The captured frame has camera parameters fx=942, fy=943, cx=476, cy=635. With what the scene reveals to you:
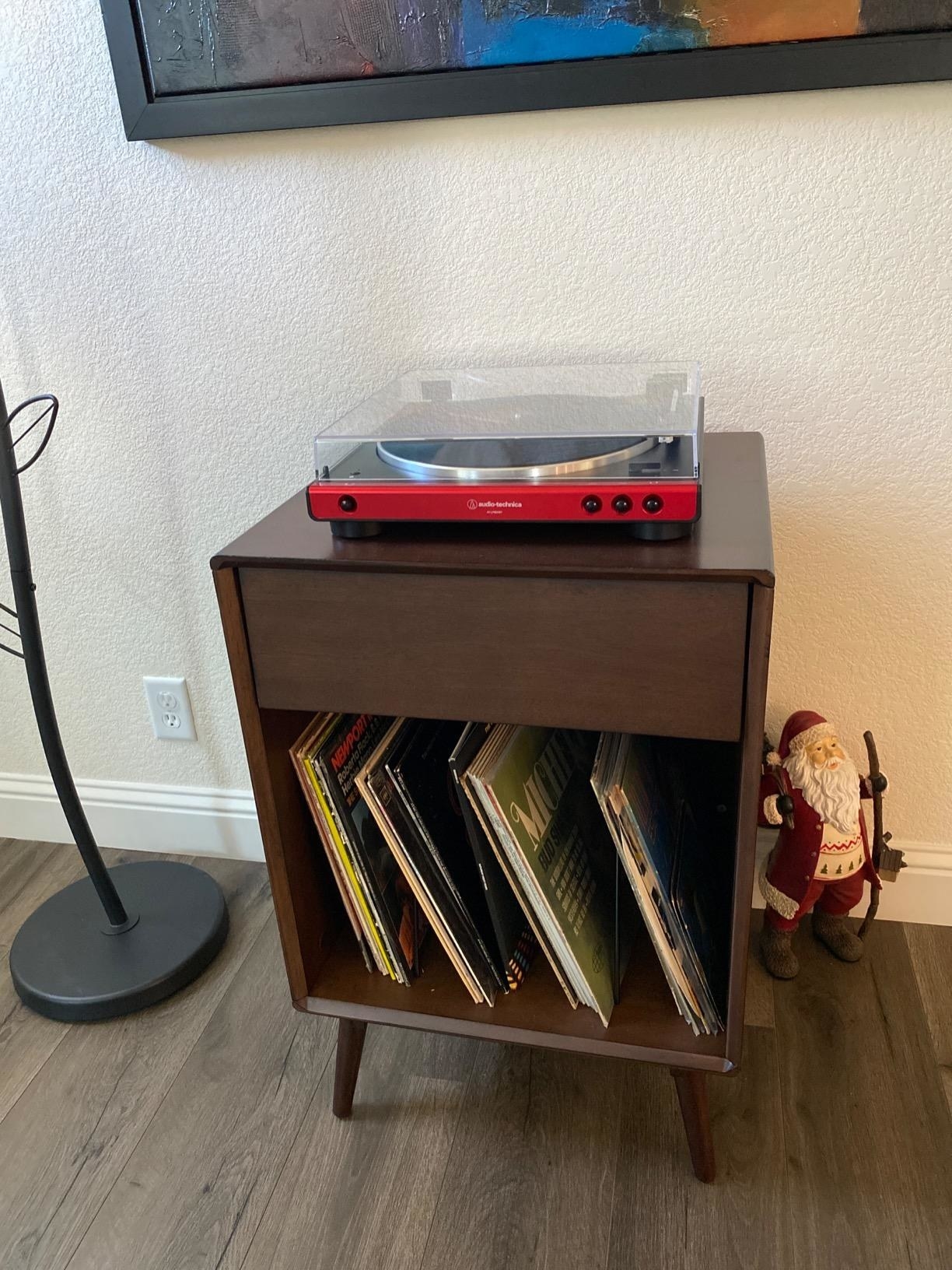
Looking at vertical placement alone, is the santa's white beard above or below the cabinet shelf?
above

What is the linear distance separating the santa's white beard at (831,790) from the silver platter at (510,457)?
51 cm

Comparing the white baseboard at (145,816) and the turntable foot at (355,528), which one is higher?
the turntable foot at (355,528)

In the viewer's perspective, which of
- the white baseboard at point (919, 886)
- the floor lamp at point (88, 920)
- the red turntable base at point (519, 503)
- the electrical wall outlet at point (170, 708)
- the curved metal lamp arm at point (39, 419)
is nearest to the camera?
the red turntable base at point (519, 503)

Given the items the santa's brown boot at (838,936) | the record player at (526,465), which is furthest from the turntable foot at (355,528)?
the santa's brown boot at (838,936)

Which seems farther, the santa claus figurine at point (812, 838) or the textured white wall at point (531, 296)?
the santa claus figurine at point (812, 838)

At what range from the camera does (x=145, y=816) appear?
154 cm

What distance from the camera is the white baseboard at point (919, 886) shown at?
1279 mm

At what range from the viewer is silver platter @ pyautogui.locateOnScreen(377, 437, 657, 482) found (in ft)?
2.56

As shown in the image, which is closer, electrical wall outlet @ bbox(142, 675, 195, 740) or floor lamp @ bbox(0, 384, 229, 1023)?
floor lamp @ bbox(0, 384, 229, 1023)

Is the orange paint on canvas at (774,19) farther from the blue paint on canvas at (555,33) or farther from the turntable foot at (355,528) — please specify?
the turntable foot at (355,528)

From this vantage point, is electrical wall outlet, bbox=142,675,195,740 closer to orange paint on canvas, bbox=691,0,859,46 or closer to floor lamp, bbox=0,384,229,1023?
floor lamp, bbox=0,384,229,1023

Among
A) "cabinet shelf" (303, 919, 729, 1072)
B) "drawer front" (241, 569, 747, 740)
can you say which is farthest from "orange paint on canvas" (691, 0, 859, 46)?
"cabinet shelf" (303, 919, 729, 1072)

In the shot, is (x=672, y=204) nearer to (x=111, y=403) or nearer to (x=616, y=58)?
(x=616, y=58)

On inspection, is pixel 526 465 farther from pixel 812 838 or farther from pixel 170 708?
pixel 170 708
